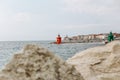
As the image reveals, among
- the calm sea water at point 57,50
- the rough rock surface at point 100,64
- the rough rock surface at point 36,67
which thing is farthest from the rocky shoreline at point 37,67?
the rough rock surface at point 100,64

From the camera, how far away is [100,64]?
7.66 m

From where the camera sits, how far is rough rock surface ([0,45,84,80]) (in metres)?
3.85

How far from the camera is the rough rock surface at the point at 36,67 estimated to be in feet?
12.6

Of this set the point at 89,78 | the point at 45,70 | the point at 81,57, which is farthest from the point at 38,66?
the point at 81,57

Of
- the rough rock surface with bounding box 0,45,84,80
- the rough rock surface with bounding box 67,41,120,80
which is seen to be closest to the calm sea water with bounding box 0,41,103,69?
the rough rock surface with bounding box 0,45,84,80

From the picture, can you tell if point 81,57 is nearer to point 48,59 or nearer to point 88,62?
point 88,62

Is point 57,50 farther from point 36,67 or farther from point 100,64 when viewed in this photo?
point 36,67

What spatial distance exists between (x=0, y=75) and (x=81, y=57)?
15.8ft

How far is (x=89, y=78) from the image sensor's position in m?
6.66

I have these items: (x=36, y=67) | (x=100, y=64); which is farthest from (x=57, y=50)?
(x=36, y=67)

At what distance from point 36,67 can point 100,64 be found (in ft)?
13.0

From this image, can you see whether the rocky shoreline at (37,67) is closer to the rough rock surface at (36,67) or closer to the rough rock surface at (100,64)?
the rough rock surface at (36,67)

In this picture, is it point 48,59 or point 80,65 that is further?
point 80,65

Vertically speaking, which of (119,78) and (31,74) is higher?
(31,74)
